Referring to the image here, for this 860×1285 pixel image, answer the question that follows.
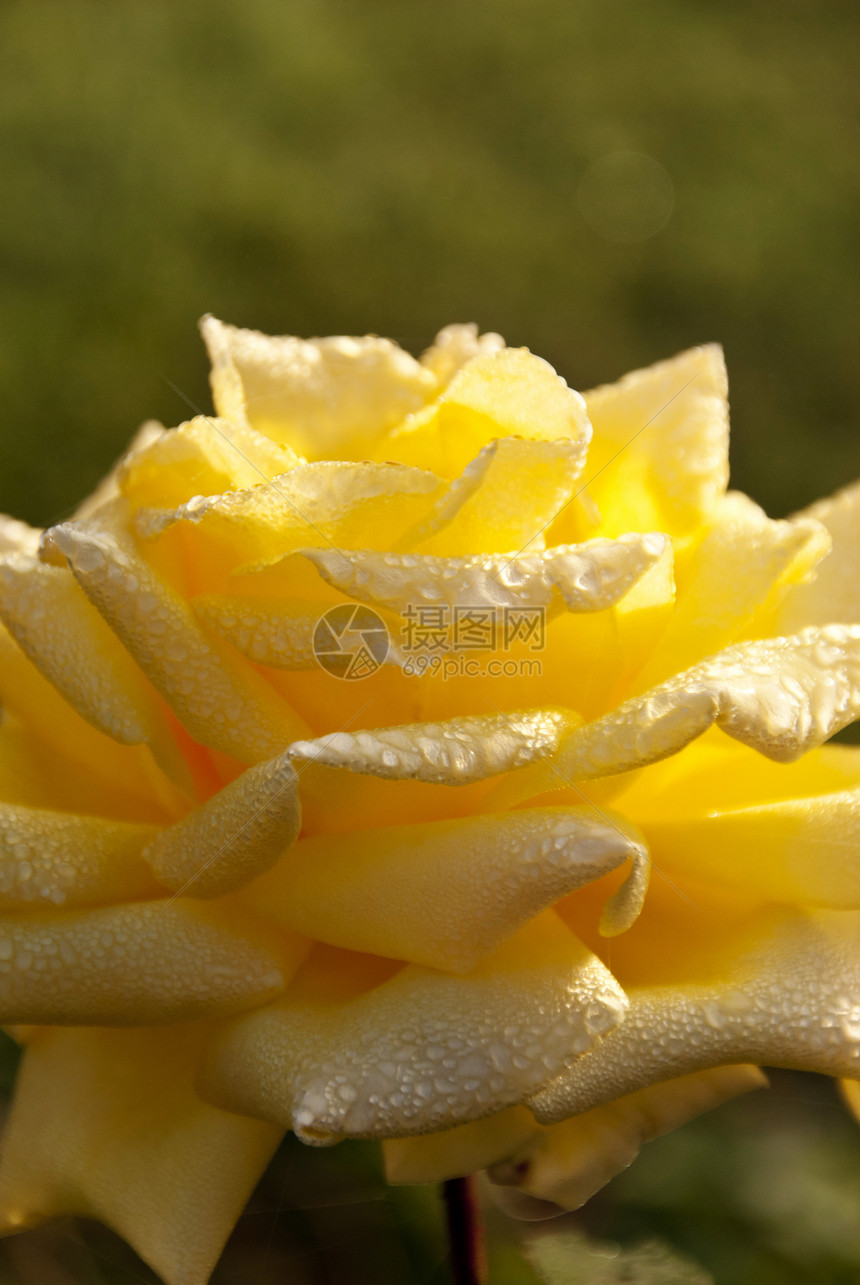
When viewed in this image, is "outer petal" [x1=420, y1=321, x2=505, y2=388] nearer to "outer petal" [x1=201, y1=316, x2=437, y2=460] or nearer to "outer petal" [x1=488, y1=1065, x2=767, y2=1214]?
"outer petal" [x1=201, y1=316, x2=437, y2=460]

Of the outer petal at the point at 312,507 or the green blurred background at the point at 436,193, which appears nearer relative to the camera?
the outer petal at the point at 312,507

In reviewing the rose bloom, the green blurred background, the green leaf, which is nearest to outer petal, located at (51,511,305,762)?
the rose bloom

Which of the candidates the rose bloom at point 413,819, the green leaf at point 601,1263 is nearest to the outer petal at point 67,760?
the rose bloom at point 413,819

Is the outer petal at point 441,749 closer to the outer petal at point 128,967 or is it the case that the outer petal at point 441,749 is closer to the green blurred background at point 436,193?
the outer petal at point 128,967

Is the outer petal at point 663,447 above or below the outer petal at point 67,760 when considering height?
above

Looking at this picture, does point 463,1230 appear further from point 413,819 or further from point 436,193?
point 436,193

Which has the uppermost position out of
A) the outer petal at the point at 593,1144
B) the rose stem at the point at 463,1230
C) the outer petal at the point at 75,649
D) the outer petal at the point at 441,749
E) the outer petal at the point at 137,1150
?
the outer petal at the point at 441,749
